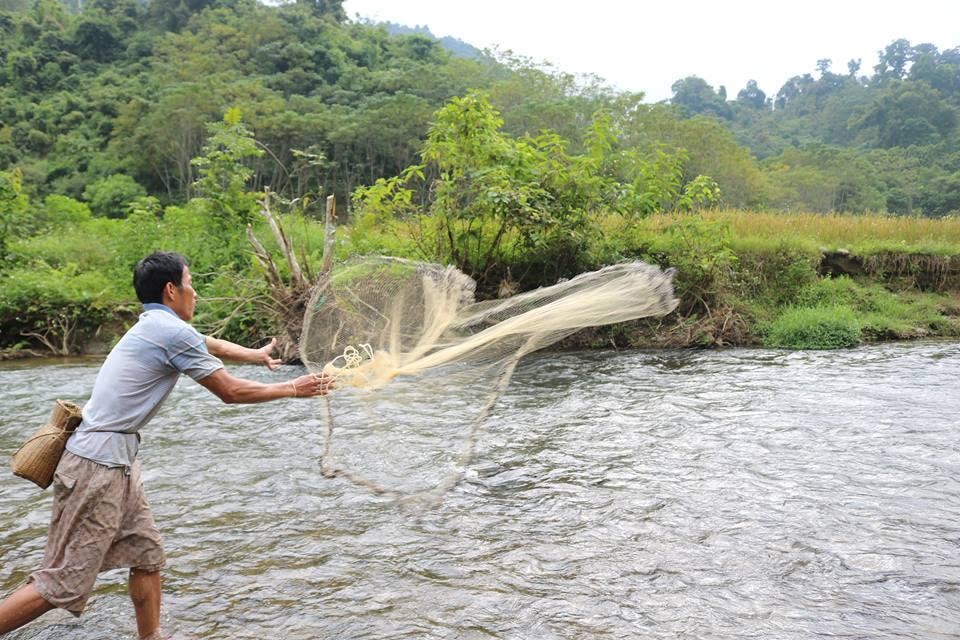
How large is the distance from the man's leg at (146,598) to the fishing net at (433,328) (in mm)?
1688

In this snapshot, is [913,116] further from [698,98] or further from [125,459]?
[125,459]

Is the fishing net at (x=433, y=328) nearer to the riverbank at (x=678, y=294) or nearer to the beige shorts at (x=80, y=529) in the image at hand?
the beige shorts at (x=80, y=529)

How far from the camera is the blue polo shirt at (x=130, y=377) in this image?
3.32m

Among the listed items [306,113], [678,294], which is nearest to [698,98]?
[306,113]

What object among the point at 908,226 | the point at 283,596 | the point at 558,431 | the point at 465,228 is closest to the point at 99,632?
the point at 283,596

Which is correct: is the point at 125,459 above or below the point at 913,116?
below

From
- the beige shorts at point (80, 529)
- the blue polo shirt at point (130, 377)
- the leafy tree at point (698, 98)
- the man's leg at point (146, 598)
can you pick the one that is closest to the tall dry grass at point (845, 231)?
the blue polo shirt at point (130, 377)

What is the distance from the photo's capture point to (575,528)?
5.04 m

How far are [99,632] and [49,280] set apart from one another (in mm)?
12060

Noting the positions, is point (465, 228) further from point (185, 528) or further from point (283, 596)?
point (283, 596)

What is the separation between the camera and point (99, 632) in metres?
3.78

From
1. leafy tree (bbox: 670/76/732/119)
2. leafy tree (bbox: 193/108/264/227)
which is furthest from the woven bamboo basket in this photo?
leafy tree (bbox: 670/76/732/119)

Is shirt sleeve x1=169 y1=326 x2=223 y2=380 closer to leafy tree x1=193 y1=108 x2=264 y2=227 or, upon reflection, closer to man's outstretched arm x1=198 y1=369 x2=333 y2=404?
man's outstretched arm x1=198 y1=369 x2=333 y2=404

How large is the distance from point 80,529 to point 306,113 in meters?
45.7
